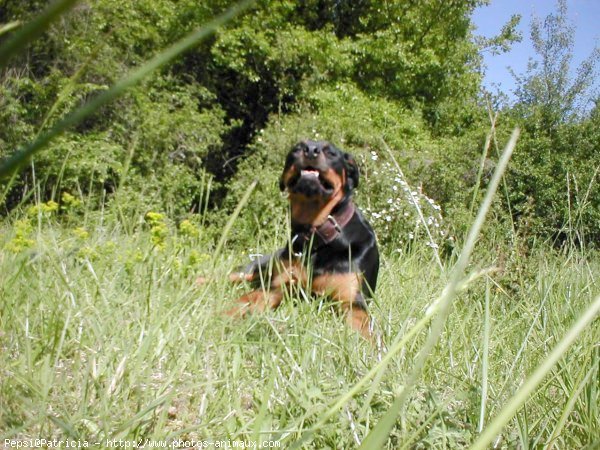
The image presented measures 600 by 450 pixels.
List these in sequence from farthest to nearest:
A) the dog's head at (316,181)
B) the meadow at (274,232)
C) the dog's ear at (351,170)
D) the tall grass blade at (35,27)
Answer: the dog's ear at (351,170) → the dog's head at (316,181) → the meadow at (274,232) → the tall grass blade at (35,27)

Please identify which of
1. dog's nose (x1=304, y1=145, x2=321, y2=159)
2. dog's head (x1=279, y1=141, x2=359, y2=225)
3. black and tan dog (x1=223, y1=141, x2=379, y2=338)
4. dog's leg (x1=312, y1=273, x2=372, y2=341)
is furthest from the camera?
dog's nose (x1=304, y1=145, x2=321, y2=159)

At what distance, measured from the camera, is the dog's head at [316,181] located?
4.01 meters

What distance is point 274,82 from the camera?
13.2 m

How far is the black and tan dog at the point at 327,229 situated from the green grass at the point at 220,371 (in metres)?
1.09

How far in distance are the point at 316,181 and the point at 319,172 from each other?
109 millimetres

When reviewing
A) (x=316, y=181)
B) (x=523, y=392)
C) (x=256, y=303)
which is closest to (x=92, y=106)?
(x=523, y=392)

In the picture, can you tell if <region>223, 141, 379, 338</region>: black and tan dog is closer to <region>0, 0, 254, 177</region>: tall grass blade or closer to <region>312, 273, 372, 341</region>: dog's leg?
<region>312, 273, 372, 341</region>: dog's leg

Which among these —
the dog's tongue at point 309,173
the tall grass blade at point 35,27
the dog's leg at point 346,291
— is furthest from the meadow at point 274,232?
the dog's tongue at point 309,173

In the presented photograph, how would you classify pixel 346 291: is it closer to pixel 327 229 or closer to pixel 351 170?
pixel 327 229

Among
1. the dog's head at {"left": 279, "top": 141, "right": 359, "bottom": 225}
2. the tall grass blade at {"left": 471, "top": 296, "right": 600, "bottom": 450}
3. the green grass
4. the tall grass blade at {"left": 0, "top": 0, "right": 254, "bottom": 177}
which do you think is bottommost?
the green grass

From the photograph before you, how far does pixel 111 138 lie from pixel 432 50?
8.07 meters

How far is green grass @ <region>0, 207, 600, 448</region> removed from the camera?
132 centimetres

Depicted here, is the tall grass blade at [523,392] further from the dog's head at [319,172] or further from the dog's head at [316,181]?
the dog's head at [319,172]

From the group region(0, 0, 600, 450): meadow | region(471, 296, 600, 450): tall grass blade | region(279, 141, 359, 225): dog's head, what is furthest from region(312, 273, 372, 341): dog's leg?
region(471, 296, 600, 450): tall grass blade
